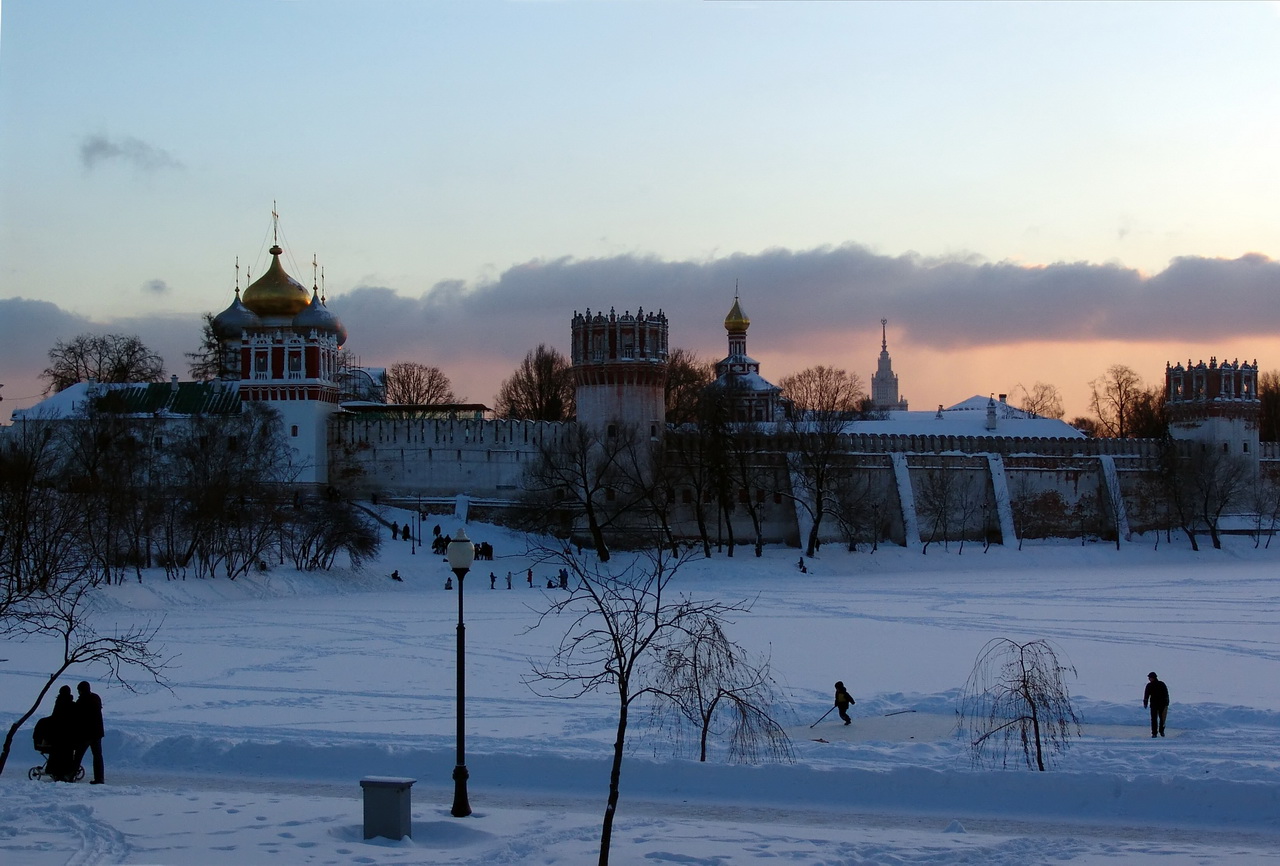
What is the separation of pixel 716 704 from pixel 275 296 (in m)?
35.9

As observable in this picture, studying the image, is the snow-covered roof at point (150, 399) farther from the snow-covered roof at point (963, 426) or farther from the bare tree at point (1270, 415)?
the bare tree at point (1270, 415)

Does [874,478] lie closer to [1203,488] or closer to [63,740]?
[1203,488]

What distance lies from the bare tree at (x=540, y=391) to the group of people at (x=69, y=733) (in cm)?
5183

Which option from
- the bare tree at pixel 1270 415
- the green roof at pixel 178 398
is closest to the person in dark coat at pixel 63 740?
the green roof at pixel 178 398

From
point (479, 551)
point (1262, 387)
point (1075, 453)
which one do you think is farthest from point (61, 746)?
point (1262, 387)

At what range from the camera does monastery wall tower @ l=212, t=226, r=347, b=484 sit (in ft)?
147

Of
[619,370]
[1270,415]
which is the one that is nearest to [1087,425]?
[1270,415]

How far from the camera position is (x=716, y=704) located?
1462cm

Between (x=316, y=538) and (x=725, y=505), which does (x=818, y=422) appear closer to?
(x=725, y=505)

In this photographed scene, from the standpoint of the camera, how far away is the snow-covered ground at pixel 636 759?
10062 millimetres

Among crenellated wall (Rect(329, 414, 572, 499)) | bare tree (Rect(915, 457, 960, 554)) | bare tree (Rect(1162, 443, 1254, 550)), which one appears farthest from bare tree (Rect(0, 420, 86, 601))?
bare tree (Rect(1162, 443, 1254, 550))

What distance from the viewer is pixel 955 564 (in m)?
43.9

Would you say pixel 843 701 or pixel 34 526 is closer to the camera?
pixel 843 701

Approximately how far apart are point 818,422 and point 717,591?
47.7ft
